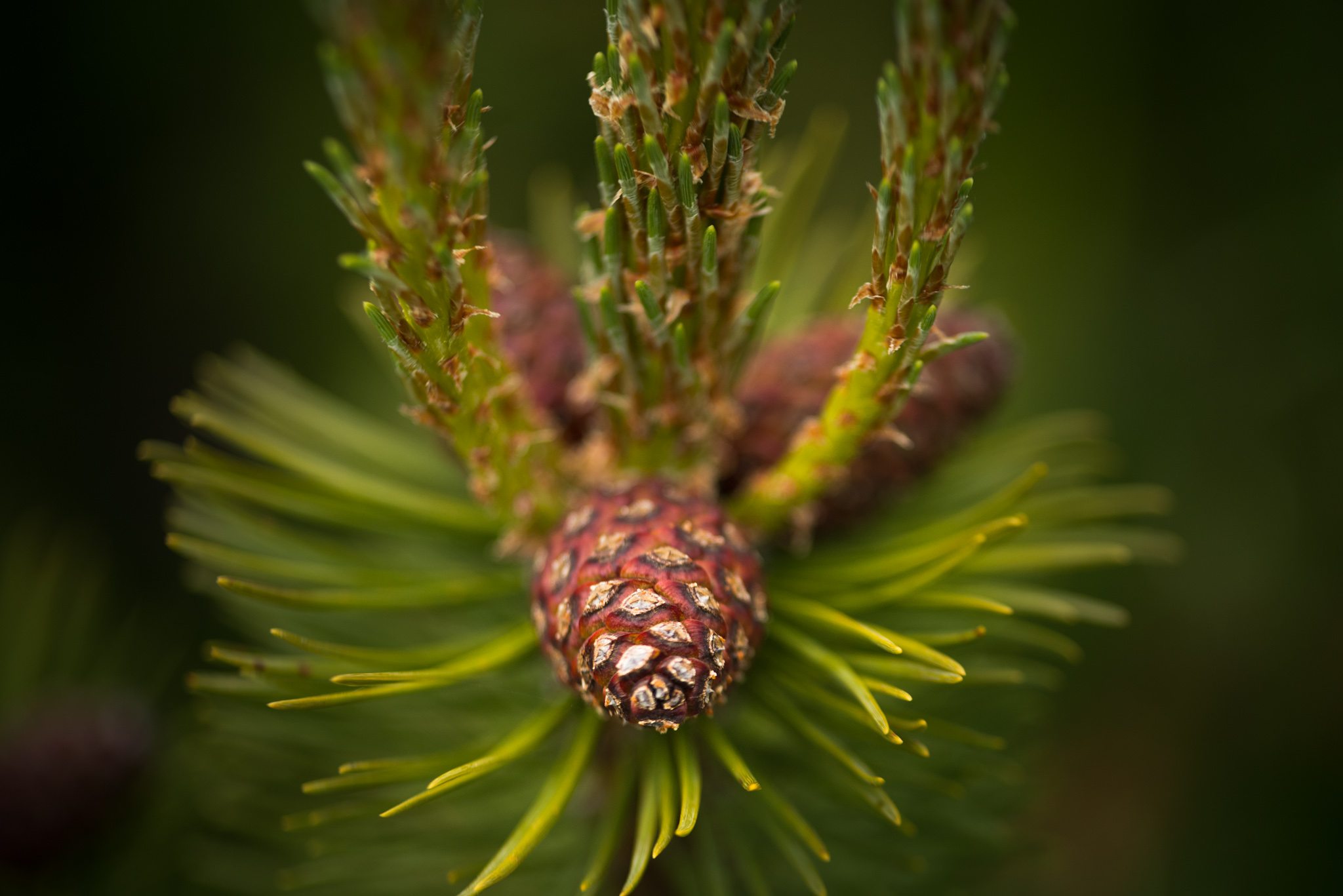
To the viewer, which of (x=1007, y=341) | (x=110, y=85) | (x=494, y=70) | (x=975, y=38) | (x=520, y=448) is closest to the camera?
(x=975, y=38)

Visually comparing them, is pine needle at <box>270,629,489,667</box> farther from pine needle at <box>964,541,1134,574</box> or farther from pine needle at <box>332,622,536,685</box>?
pine needle at <box>964,541,1134,574</box>

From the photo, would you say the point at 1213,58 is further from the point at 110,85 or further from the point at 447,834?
the point at 110,85

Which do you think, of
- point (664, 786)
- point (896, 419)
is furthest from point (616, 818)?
point (896, 419)

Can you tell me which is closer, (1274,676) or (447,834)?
(447,834)

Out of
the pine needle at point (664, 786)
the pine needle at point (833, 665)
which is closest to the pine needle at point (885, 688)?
the pine needle at point (833, 665)

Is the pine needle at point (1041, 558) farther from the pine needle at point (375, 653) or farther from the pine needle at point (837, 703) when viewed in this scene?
the pine needle at point (375, 653)

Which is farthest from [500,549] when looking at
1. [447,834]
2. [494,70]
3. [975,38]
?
[494,70]

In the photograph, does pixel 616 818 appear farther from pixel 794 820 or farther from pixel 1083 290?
pixel 1083 290

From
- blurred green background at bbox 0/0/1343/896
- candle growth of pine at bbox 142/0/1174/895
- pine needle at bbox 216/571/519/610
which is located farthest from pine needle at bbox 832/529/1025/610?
blurred green background at bbox 0/0/1343/896
